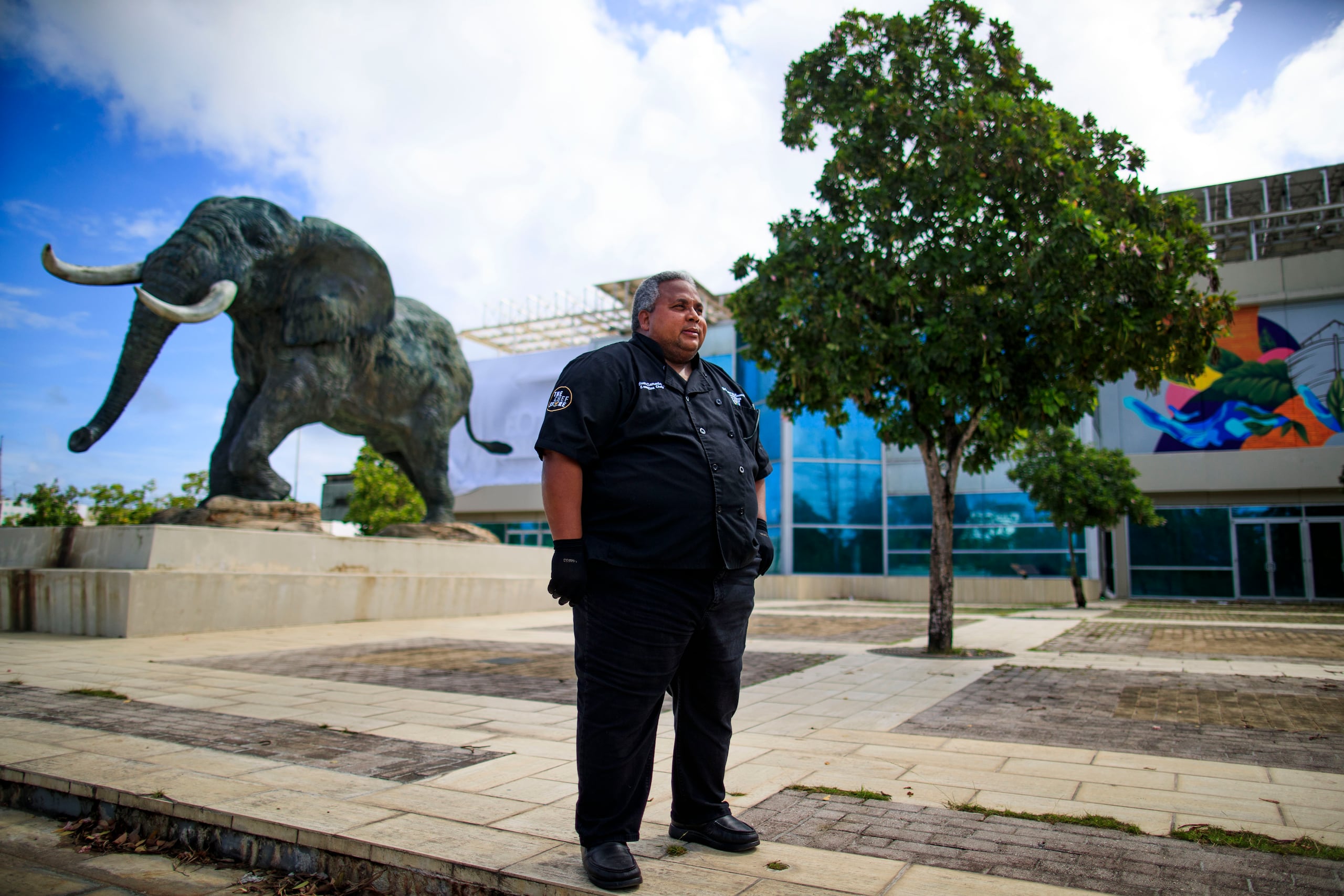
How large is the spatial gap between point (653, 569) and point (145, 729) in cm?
312

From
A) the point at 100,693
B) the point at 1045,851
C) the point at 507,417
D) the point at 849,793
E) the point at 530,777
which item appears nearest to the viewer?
the point at 1045,851

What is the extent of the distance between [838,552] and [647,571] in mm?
25646

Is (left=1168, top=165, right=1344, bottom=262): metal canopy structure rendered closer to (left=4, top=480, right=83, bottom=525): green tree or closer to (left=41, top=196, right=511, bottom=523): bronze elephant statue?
(left=41, top=196, right=511, bottom=523): bronze elephant statue

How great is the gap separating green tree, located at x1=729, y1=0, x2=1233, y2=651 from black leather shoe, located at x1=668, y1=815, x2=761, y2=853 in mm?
5773

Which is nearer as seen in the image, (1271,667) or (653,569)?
(653,569)

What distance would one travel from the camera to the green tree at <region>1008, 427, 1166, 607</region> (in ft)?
65.0

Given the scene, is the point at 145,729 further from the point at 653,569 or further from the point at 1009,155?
the point at 1009,155

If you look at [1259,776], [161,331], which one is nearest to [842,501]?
[161,331]

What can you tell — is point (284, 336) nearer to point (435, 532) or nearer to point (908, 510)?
point (435, 532)

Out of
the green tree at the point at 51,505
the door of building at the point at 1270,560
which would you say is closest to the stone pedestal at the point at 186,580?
the green tree at the point at 51,505

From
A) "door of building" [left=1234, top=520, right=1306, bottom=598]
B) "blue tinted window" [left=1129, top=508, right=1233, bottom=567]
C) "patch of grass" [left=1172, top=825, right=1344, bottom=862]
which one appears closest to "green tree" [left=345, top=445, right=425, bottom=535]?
"blue tinted window" [left=1129, top=508, right=1233, bottom=567]

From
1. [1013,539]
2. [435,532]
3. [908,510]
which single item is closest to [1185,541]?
[1013,539]

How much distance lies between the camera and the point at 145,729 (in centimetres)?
406

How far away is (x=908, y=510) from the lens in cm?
2714
